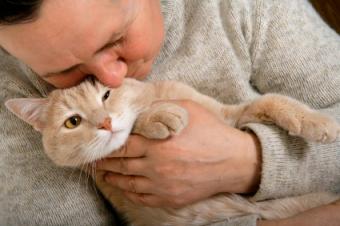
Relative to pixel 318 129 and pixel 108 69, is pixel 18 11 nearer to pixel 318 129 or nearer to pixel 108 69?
pixel 108 69

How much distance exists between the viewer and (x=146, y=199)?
1128 mm

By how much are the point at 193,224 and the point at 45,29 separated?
69cm

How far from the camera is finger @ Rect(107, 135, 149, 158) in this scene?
1.06 meters

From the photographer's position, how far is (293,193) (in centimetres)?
113

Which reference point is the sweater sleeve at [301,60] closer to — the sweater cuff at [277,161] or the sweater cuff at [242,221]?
the sweater cuff at [277,161]

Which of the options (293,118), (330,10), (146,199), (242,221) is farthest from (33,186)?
(330,10)

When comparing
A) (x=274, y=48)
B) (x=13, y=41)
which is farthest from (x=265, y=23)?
(x=13, y=41)

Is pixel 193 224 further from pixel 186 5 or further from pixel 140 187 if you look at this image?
pixel 186 5

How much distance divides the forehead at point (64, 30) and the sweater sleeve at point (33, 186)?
13.7 inches

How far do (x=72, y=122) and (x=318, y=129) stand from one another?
2.35 feet

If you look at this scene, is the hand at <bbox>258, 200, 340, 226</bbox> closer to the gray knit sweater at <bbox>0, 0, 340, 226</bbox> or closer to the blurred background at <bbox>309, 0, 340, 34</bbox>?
the gray knit sweater at <bbox>0, 0, 340, 226</bbox>

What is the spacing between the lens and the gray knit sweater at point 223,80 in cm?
114

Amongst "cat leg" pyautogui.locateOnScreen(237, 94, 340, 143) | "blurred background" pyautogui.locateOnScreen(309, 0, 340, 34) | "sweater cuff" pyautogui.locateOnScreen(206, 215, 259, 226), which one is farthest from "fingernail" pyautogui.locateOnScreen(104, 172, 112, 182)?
"blurred background" pyautogui.locateOnScreen(309, 0, 340, 34)

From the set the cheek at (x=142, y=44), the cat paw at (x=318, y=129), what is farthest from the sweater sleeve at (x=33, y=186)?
the cat paw at (x=318, y=129)
